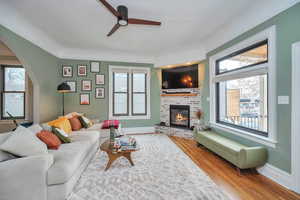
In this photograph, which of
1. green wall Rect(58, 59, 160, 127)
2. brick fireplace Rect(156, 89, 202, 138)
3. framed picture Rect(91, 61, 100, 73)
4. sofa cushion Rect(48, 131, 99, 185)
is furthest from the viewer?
framed picture Rect(91, 61, 100, 73)

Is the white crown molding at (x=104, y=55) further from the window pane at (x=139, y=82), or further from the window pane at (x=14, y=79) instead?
the window pane at (x=14, y=79)

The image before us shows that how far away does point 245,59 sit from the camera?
289cm

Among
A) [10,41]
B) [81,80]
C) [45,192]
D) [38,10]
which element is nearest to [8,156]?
[45,192]

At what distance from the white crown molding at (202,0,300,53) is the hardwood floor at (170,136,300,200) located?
268 cm

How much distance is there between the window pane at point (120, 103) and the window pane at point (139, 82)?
1.75ft

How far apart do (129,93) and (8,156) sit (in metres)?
3.79

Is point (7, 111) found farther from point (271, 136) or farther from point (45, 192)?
point (271, 136)

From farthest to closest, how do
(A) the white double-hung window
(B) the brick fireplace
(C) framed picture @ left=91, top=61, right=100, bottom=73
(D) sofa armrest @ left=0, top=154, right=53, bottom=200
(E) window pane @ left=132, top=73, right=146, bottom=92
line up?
(E) window pane @ left=132, top=73, right=146, bottom=92 < (A) the white double-hung window < (C) framed picture @ left=91, top=61, right=100, bottom=73 < (B) the brick fireplace < (D) sofa armrest @ left=0, top=154, right=53, bottom=200

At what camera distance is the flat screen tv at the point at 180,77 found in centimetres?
465

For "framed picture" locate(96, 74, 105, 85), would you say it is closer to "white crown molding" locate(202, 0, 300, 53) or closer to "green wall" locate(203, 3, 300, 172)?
"white crown molding" locate(202, 0, 300, 53)

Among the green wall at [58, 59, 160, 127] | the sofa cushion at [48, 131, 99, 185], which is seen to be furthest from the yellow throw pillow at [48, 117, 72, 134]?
the green wall at [58, 59, 160, 127]

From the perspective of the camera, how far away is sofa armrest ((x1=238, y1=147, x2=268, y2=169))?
2229 mm

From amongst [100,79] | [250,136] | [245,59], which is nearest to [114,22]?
[100,79]

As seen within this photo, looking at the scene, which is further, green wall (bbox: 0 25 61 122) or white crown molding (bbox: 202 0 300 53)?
green wall (bbox: 0 25 61 122)
